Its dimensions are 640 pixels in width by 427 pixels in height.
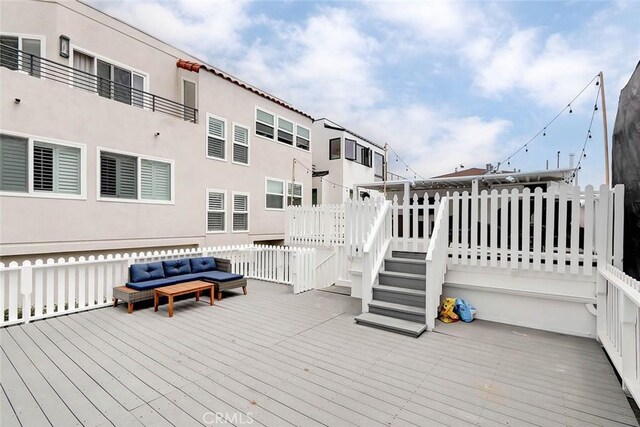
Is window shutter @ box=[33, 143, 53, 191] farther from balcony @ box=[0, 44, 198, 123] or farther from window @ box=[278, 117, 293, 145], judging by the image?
window @ box=[278, 117, 293, 145]

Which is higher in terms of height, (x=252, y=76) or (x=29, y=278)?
(x=252, y=76)

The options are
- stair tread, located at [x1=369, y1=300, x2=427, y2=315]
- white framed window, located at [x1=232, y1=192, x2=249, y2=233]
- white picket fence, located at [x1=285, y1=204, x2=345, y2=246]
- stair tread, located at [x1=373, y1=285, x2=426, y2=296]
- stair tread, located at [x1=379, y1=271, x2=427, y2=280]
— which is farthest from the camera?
white framed window, located at [x1=232, y1=192, x2=249, y2=233]

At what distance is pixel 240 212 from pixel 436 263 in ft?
25.9

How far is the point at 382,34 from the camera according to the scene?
9.70m

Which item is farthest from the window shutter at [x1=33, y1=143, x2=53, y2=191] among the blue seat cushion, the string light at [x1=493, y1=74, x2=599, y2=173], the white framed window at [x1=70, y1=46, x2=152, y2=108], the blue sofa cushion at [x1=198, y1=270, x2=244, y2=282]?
the string light at [x1=493, y1=74, x2=599, y2=173]

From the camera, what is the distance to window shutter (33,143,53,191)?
632 centimetres

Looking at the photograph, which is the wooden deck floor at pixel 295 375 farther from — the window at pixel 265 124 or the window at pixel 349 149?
the window at pixel 349 149

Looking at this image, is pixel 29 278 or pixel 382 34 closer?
pixel 29 278

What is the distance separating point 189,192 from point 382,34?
26.7ft

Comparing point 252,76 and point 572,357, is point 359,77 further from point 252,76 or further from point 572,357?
point 572,357

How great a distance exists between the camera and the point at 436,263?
5.20 meters

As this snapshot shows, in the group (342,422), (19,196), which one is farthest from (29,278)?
(342,422)

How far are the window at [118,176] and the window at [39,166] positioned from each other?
20.1 inches

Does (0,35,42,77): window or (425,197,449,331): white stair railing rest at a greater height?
(0,35,42,77): window
